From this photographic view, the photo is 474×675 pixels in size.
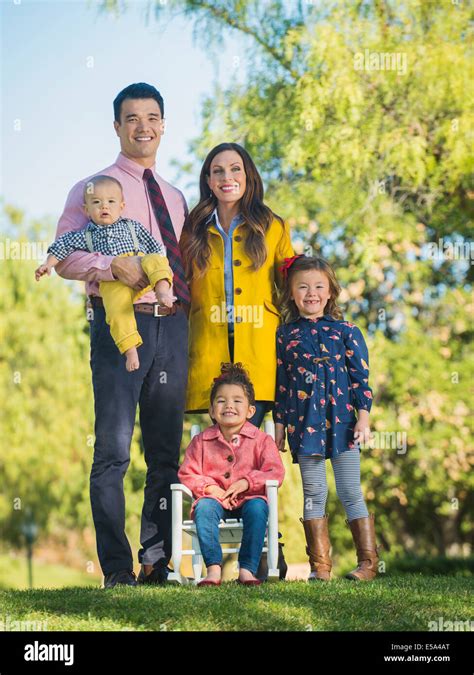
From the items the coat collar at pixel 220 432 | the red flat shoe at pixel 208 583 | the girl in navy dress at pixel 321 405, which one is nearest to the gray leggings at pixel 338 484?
the girl in navy dress at pixel 321 405

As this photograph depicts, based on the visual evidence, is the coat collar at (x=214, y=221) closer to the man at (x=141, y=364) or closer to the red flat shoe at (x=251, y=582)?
the man at (x=141, y=364)

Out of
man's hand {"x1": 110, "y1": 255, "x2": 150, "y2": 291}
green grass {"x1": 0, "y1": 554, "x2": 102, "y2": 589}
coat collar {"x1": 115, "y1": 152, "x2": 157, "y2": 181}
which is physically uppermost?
coat collar {"x1": 115, "y1": 152, "x2": 157, "y2": 181}

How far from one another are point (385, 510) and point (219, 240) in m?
9.09

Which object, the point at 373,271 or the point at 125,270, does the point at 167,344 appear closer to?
the point at 125,270

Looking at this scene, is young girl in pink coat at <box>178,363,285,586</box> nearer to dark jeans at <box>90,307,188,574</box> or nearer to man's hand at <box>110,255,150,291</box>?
dark jeans at <box>90,307,188,574</box>

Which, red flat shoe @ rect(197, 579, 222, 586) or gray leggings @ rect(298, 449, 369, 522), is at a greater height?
gray leggings @ rect(298, 449, 369, 522)

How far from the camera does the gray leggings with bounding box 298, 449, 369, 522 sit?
182 inches

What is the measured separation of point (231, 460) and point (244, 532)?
0.36 meters

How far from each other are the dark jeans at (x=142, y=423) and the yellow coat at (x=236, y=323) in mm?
139

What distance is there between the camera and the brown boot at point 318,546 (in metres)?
4.61

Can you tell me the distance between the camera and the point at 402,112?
1038cm

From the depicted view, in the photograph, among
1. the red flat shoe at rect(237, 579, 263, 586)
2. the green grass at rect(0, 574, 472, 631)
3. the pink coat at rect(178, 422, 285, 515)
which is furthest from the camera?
the pink coat at rect(178, 422, 285, 515)

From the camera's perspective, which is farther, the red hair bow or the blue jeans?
the red hair bow

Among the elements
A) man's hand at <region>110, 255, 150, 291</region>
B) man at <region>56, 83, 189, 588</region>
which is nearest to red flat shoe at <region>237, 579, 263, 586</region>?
man at <region>56, 83, 189, 588</region>
